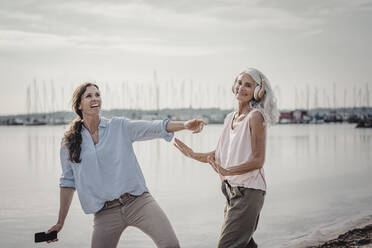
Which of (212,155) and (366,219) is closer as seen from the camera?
(212,155)

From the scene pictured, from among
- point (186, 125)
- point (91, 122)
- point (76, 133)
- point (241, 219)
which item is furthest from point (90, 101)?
point (241, 219)

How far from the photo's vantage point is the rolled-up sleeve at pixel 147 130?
15.6 feet

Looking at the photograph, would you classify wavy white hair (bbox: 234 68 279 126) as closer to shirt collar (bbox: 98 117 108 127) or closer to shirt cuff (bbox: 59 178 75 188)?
shirt collar (bbox: 98 117 108 127)

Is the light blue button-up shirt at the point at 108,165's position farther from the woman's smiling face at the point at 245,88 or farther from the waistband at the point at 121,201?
the woman's smiling face at the point at 245,88

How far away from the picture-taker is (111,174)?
4602 mm

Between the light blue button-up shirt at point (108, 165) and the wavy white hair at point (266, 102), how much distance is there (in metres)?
1.00

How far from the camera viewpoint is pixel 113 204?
15.2ft

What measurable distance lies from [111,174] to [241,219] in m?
1.37

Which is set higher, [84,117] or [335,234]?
[84,117]

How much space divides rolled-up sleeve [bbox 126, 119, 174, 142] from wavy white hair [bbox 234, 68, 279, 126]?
94 cm

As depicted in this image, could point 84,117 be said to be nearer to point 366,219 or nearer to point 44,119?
point 366,219

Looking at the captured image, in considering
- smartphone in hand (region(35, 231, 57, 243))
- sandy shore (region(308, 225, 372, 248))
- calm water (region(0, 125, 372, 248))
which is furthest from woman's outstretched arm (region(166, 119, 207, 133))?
calm water (region(0, 125, 372, 248))

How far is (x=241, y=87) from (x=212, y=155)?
793 mm

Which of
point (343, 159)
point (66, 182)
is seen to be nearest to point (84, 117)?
point (66, 182)
